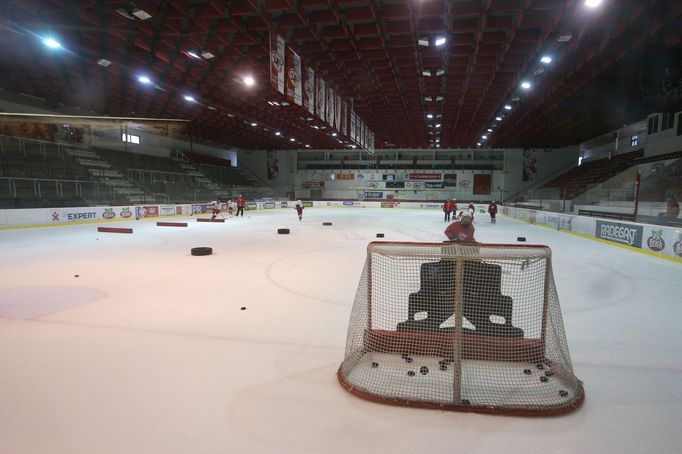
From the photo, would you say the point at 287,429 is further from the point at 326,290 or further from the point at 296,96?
the point at 296,96

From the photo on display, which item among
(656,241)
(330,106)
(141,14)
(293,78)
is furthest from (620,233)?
(141,14)

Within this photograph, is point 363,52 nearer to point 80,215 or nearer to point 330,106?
point 330,106

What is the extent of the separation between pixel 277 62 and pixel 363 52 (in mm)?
4601

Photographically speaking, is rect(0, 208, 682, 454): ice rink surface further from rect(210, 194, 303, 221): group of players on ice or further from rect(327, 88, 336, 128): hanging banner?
rect(210, 194, 303, 221): group of players on ice

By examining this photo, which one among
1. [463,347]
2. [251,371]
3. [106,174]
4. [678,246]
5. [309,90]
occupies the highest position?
[309,90]

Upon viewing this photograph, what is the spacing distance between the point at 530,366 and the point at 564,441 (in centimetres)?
106

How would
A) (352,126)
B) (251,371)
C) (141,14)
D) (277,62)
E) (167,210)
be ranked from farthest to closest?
(167,210)
(352,126)
(277,62)
(141,14)
(251,371)

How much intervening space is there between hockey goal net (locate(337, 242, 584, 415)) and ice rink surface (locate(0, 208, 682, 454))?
16 cm

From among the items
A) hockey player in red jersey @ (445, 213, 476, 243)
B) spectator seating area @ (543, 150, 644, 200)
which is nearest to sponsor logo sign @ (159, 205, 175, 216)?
hockey player in red jersey @ (445, 213, 476, 243)

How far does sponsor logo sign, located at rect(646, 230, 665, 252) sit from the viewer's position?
982 centimetres

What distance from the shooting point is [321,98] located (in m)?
13.7

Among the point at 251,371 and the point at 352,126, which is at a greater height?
the point at 352,126

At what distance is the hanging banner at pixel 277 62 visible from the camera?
375 inches

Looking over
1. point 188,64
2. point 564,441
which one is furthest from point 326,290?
point 188,64
